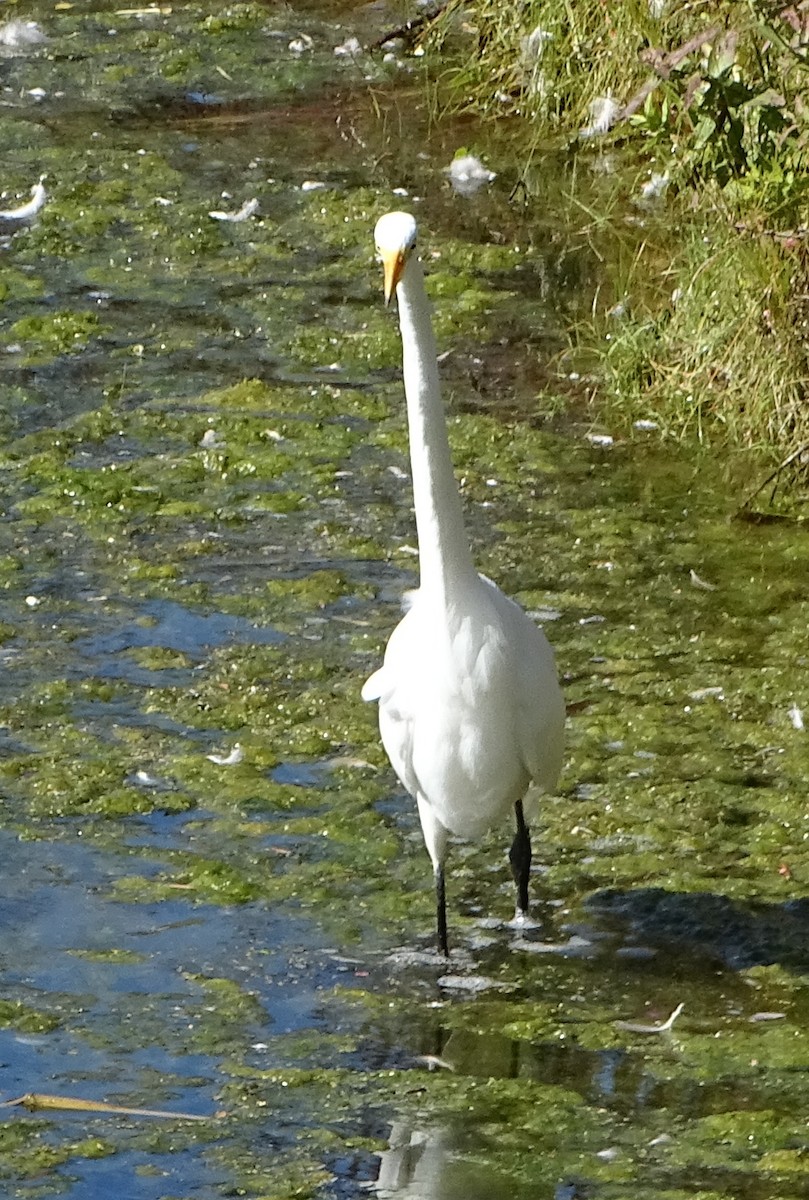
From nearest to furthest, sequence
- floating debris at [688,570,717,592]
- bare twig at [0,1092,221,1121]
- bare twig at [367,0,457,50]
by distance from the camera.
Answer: bare twig at [0,1092,221,1121], floating debris at [688,570,717,592], bare twig at [367,0,457,50]

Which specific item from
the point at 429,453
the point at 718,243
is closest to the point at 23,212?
the point at 718,243

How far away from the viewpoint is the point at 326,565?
5.55 m

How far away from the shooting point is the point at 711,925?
4.02 meters

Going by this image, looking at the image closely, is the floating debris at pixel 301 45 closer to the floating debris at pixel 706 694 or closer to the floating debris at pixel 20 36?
the floating debris at pixel 20 36

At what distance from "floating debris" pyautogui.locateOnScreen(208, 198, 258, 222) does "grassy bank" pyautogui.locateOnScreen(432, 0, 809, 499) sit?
147cm

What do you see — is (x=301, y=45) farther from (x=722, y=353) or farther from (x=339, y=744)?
(x=339, y=744)

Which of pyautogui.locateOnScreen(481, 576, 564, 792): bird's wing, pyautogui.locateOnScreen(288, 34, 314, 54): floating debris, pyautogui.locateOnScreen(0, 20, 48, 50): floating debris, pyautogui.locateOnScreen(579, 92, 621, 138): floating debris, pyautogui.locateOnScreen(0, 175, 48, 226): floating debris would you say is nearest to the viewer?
pyautogui.locateOnScreen(481, 576, 564, 792): bird's wing

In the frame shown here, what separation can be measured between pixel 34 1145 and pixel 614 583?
2.59 metres

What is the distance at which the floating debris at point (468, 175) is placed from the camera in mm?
8289

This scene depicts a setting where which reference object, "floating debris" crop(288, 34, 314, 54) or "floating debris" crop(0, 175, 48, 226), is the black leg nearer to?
"floating debris" crop(0, 175, 48, 226)

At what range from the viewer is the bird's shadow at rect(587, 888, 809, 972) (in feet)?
12.9

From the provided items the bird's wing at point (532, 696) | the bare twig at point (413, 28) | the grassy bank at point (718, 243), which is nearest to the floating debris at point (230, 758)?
the bird's wing at point (532, 696)

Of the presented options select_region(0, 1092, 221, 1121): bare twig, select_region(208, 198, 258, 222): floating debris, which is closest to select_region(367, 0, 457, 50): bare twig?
select_region(208, 198, 258, 222): floating debris

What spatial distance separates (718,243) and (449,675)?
305 centimetres
